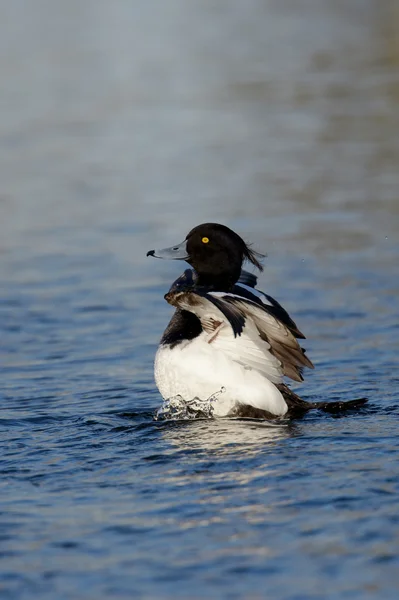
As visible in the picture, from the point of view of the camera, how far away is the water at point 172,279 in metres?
4.55

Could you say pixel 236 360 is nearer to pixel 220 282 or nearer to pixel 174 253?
pixel 220 282

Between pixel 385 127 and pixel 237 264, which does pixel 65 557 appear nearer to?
pixel 237 264

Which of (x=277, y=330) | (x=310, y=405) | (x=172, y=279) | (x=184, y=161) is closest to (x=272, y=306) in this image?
(x=277, y=330)

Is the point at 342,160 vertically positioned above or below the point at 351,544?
above

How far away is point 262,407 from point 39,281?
4.03 metres

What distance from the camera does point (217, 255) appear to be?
685cm

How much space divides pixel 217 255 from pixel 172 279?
3.26m

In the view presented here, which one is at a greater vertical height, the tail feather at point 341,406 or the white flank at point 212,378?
the white flank at point 212,378

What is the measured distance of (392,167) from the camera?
43.7 ft

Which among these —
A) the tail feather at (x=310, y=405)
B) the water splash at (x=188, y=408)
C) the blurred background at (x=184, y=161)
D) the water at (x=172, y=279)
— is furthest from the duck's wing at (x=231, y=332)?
the blurred background at (x=184, y=161)

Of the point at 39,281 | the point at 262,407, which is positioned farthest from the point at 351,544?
the point at 39,281

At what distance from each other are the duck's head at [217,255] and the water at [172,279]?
904 millimetres

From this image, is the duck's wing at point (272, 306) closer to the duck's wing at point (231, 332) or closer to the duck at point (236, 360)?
the duck at point (236, 360)

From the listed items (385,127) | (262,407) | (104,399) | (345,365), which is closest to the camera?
(262,407)
